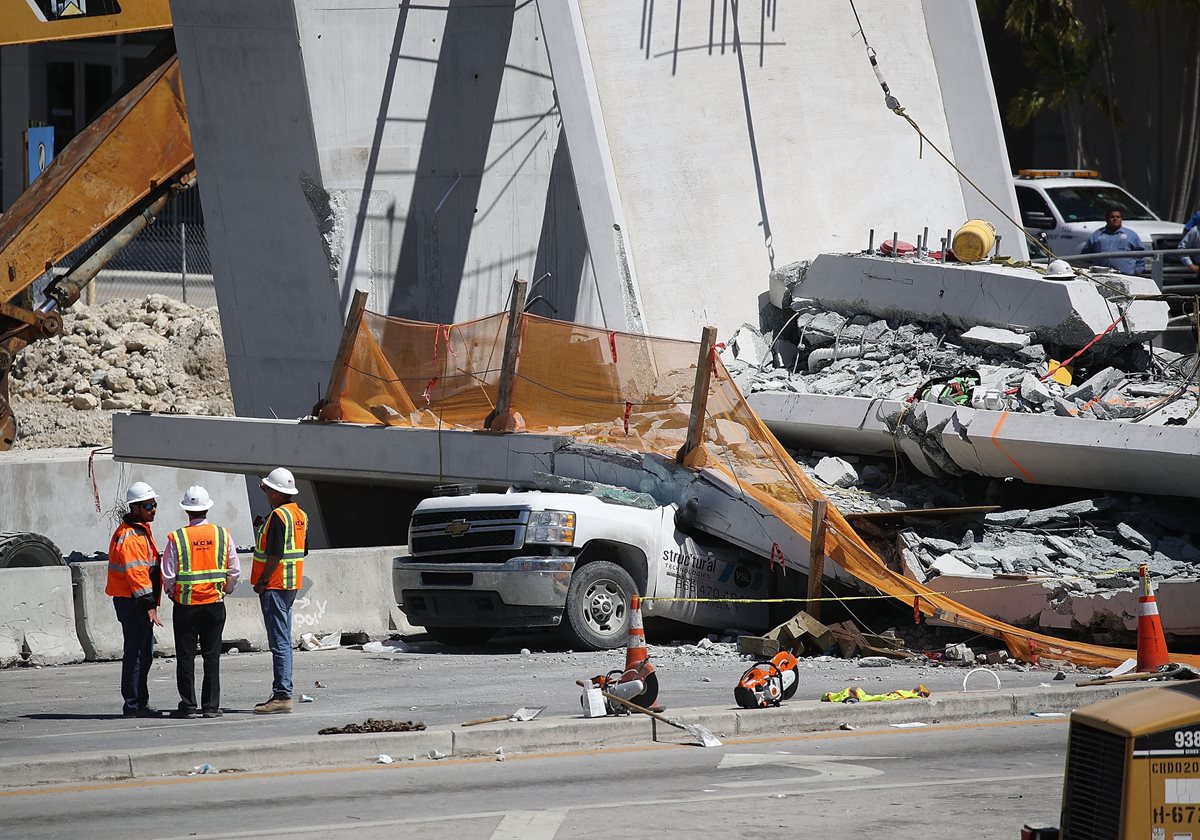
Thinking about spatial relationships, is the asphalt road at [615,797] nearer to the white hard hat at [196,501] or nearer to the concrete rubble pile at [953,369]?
the white hard hat at [196,501]

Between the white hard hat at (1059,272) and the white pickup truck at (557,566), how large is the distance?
19.0 ft

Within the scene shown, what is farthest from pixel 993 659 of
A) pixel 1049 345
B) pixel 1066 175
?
pixel 1066 175

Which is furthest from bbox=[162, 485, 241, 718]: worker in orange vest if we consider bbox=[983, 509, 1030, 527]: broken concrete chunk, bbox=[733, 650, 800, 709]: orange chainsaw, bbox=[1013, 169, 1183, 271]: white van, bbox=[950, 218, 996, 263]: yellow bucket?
bbox=[1013, 169, 1183, 271]: white van

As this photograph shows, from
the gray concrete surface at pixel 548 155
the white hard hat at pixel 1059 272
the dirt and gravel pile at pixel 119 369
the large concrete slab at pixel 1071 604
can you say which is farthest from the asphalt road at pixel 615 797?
the dirt and gravel pile at pixel 119 369

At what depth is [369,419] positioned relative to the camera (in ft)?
56.2

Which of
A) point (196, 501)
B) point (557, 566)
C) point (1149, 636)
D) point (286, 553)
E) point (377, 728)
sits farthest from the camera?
point (557, 566)

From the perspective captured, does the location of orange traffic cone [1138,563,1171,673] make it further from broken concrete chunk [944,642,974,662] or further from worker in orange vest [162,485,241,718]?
worker in orange vest [162,485,241,718]

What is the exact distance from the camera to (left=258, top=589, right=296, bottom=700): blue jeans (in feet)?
35.6

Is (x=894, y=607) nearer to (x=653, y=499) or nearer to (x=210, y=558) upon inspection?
(x=653, y=499)

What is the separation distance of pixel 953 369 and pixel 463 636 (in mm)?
6305

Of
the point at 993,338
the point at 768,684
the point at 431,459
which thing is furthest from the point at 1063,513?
the point at 431,459

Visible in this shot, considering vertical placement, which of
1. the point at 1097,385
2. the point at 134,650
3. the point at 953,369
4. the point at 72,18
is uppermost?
the point at 72,18

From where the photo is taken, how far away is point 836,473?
16.8 m

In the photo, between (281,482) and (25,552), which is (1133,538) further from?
(25,552)
